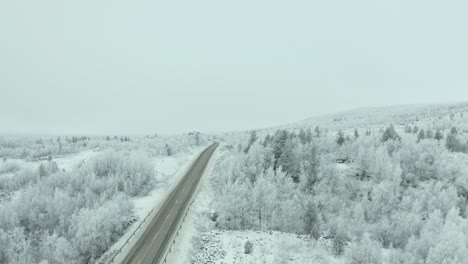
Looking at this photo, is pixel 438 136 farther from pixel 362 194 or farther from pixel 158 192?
pixel 158 192

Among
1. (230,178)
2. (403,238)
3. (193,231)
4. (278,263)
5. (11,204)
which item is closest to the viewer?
(278,263)

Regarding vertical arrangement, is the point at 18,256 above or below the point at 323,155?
below

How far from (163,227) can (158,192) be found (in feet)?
39.9

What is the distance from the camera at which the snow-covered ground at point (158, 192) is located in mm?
30603

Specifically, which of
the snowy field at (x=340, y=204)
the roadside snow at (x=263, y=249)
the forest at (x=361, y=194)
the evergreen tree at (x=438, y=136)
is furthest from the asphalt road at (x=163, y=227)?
the evergreen tree at (x=438, y=136)

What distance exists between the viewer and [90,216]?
32.0 m

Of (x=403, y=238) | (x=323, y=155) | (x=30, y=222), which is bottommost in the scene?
(x=403, y=238)

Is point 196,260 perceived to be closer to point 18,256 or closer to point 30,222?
point 18,256

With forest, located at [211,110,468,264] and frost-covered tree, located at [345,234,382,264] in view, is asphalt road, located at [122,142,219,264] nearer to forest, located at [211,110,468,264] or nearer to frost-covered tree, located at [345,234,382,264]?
forest, located at [211,110,468,264]

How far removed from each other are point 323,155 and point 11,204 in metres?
41.5

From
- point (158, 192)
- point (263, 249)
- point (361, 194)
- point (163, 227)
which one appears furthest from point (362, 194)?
point (158, 192)

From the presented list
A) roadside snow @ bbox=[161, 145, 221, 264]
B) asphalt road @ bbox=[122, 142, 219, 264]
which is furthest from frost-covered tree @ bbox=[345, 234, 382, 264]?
asphalt road @ bbox=[122, 142, 219, 264]

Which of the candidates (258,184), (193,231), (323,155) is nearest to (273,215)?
(258,184)

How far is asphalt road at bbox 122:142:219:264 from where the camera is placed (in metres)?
28.3
